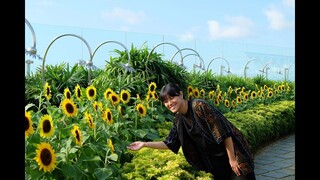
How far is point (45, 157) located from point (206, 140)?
1.42m

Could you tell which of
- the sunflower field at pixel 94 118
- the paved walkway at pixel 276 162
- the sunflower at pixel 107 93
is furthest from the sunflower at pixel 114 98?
the paved walkway at pixel 276 162

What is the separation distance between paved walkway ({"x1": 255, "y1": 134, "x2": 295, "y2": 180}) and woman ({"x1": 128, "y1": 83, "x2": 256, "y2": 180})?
181 cm

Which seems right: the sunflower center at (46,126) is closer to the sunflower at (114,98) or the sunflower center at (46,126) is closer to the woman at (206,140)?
the woman at (206,140)

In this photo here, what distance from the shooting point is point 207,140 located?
314cm

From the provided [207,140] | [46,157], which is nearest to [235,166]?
[207,140]

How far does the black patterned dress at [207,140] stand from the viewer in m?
3.01

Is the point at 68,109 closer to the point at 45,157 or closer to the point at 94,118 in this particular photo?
the point at 94,118

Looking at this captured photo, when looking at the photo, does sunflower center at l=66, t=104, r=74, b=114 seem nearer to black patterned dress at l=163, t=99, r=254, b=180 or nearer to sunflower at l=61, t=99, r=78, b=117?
sunflower at l=61, t=99, r=78, b=117

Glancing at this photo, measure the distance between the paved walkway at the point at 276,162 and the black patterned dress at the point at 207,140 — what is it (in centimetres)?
180

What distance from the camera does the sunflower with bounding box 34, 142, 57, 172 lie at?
2.09 m
